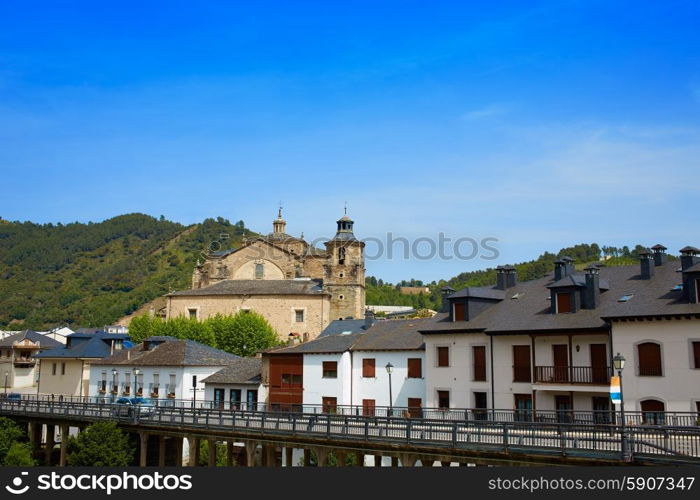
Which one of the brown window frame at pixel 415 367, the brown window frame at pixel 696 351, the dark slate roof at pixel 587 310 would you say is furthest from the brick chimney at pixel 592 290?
the brown window frame at pixel 415 367

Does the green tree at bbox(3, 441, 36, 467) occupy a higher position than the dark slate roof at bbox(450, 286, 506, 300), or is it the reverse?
the dark slate roof at bbox(450, 286, 506, 300)

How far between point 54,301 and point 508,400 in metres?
165

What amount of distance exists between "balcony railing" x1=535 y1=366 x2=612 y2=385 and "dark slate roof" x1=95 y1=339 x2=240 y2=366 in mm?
26757

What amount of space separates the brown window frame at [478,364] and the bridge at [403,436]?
13.3 feet

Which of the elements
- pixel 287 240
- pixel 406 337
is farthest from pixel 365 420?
pixel 287 240

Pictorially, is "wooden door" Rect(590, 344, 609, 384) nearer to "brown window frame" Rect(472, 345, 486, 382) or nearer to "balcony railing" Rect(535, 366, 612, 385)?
"balcony railing" Rect(535, 366, 612, 385)

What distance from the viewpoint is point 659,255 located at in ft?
117

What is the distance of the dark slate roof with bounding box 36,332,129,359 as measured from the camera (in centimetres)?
6091

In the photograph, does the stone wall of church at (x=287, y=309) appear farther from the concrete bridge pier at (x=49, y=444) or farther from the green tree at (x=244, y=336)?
the concrete bridge pier at (x=49, y=444)

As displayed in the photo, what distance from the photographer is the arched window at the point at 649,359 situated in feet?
99.3

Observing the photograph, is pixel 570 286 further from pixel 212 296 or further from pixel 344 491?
pixel 212 296

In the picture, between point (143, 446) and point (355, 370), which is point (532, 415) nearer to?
point (355, 370)

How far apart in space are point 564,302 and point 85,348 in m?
42.1

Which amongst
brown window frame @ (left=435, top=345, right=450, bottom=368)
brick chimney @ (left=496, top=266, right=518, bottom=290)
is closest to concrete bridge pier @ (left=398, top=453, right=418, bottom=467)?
brown window frame @ (left=435, top=345, right=450, bottom=368)
